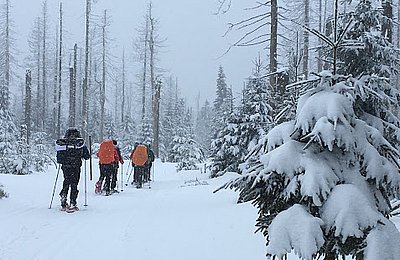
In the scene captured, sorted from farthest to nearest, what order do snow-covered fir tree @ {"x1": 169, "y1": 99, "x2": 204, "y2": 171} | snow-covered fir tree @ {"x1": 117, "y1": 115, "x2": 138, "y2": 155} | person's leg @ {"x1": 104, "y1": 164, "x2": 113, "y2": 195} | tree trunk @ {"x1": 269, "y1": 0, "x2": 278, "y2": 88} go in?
1. snow-covered fir tree @ {"x1": 117, "y1": 115, "x2": 138, "y2": 155}
2. snow-covered fir tree @ {"x1": 169, "y1": 99, "x2": 204, "y2": 171}
3. person's leg @ {"x1": 104, "y1": 164, "x2": 113, "y2": 195}
4. tree trunk @ {"x1": 269, "y1": 0, "x2": 278, "y2": 88}

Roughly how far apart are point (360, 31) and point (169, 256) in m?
4.53

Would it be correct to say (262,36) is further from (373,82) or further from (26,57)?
(26,57)

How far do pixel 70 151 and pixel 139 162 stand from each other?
316 inches

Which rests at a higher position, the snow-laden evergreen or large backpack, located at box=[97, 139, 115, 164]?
the snow-laden evergreen

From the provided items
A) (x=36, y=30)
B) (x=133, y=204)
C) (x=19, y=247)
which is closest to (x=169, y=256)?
(x=19, y=247)

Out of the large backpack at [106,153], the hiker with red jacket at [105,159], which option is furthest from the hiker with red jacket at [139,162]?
the large backpack at [106,153]

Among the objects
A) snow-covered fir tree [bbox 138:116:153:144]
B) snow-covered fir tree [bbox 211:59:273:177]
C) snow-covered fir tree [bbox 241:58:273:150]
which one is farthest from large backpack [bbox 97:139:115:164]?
snow-covered fir tree [bbox 138:116:153:144]

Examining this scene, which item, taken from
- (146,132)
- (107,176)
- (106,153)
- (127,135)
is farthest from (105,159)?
(127,135)

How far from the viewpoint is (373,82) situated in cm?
398

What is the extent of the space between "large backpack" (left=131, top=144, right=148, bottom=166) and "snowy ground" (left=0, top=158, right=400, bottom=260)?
21.8 ft

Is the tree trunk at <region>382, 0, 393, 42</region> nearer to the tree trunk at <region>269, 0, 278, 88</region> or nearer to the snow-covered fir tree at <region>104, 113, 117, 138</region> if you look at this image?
the tree trunk at <region>269, 0, 278, 88</region>

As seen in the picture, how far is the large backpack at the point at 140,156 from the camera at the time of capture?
61.8ft

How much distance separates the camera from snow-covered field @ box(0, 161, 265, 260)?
6.50 m

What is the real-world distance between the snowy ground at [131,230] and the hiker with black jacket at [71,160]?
426mm
